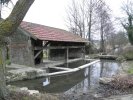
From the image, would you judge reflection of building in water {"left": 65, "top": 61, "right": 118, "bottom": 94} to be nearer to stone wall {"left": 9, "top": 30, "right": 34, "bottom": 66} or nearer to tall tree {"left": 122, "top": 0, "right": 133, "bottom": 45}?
stone wall {"left": 9, "top": 30, "right": 34, "bottom": 66}

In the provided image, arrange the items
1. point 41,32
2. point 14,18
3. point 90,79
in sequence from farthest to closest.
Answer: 1. point 41,32
2. point 90,79
3. point 14,18

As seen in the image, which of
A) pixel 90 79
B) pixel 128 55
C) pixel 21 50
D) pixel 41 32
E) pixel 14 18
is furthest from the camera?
pixel 128 55

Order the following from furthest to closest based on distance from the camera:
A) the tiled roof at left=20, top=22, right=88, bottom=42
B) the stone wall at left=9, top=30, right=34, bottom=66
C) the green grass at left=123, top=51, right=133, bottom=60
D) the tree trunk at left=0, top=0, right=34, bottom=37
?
the green grass at left=123, top=51, right=133, bottom=60 → the tiled roof at left=20, top=22, right=88, bottom=42 → the stone wall at left=9, top=30, right=34, bottom=66 → the tree trunk at left=0, top=0, right=34, bottom=37

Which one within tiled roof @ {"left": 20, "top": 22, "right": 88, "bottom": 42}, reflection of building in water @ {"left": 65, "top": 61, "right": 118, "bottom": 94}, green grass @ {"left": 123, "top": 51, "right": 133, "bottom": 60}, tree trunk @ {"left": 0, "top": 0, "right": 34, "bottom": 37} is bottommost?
reflection of building in water @ {"left": 65, "top": 61, "right": 118, "bottom": 94}

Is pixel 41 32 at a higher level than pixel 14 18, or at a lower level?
Result: higher

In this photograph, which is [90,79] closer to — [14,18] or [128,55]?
[14,18]

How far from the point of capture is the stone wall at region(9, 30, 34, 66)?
44.4ft

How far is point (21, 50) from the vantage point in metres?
14.1

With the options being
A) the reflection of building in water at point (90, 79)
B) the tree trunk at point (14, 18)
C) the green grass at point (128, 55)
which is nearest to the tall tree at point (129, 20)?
the green grass at point (128, 55)

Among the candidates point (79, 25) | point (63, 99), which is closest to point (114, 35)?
point (79, 25)

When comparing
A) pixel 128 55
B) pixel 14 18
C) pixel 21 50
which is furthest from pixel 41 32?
pixel 128 55

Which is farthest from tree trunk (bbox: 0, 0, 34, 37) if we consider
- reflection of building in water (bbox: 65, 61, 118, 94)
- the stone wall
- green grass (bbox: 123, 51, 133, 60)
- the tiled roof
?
green grass (bbox: 123, 51, 133, 60)

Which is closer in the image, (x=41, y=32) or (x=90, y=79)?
(x=90, y=79)

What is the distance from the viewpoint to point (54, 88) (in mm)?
9430
